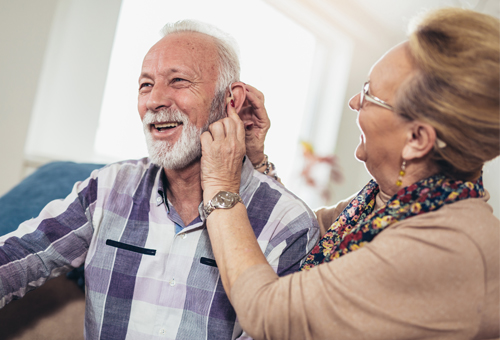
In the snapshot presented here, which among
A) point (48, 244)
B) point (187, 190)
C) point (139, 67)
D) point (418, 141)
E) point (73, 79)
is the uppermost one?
point (139, 67)

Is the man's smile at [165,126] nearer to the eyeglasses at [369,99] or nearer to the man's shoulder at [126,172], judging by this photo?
the man's shoulder at [126,172]

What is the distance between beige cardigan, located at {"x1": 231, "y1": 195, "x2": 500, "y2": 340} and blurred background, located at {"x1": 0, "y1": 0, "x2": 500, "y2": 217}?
54 centimetres

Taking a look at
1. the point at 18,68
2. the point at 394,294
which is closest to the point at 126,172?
the point at 394,294

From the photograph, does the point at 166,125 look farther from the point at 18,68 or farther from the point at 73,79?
the point at 73,79

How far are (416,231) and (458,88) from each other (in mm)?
313

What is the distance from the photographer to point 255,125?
59.8 inches

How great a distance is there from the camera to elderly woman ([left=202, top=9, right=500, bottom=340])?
0.78 m

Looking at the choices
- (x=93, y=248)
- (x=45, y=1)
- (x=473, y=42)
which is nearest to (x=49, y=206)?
(x=93, y=248)

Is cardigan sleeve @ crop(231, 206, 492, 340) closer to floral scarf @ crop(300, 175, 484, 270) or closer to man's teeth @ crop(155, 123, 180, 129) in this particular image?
floral scarf @ crop(300, 175, 484, 270)

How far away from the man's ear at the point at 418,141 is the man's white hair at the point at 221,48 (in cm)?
70

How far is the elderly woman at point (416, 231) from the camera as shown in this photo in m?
0.78

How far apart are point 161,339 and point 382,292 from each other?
70cm

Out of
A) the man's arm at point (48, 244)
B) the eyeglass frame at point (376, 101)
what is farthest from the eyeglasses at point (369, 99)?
the man's arm at point (48, 244)

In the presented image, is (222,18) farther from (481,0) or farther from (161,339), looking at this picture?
(161,339)
